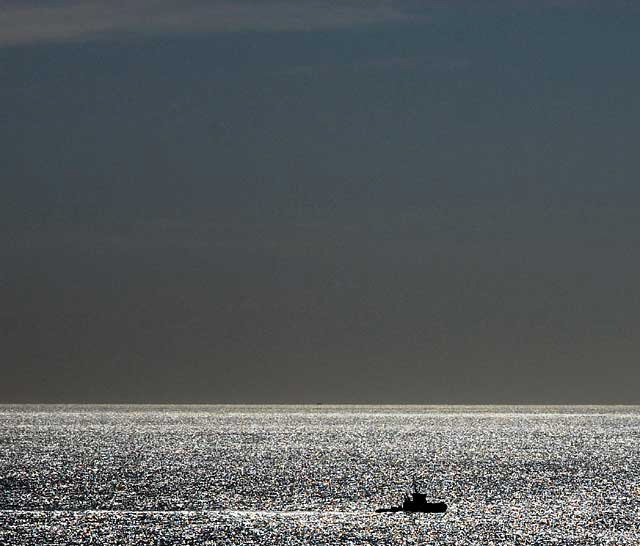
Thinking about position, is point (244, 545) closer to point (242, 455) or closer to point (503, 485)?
point (503, 485)

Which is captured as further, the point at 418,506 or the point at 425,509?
the point at 425,509

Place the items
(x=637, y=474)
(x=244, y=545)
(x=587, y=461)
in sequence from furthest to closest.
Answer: (x=587, y=461) < (x=637, y=474) < (x=244, y=545)

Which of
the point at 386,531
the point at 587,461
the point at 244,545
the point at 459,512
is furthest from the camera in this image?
the point at 587,461

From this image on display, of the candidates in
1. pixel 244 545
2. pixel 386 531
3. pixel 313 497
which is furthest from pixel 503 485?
pixel 244 545

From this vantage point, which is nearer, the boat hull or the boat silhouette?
the boat silhouette

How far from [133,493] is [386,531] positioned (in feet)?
124

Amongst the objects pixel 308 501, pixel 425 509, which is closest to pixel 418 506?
pixel 425 509

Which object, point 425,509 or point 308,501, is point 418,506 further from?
point 308,501

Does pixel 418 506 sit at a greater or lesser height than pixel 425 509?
greater

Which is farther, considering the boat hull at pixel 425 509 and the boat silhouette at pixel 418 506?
the boat hull at pixel 425 509

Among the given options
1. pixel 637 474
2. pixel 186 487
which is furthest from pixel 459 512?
pixel 637 474

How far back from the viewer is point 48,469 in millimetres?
152375

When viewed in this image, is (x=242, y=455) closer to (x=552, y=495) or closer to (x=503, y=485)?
(x=503, y=485)

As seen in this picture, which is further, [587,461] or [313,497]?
[587,461]
